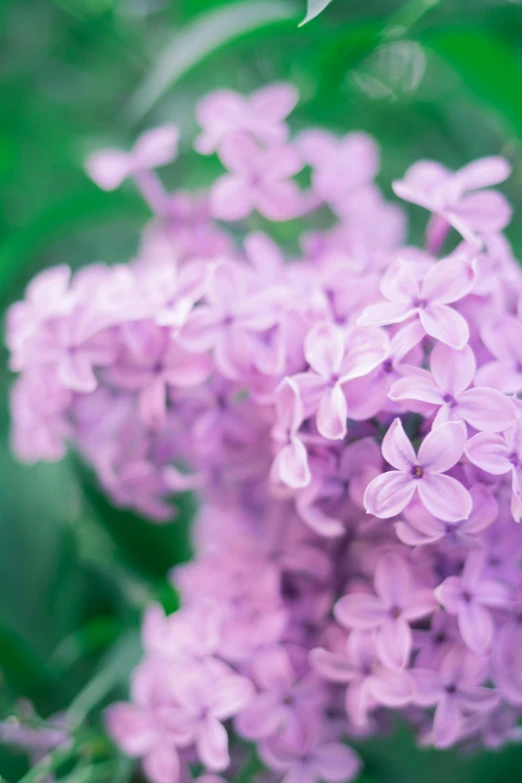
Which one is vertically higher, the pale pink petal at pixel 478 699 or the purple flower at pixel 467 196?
the purple flower at pixel 467 196

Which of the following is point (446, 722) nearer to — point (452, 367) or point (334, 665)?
point (334, 665)

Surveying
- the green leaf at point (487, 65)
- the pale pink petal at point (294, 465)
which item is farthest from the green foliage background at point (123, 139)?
the pale pink petal at point (294, 465)

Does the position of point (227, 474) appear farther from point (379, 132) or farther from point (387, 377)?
point (379, 132)

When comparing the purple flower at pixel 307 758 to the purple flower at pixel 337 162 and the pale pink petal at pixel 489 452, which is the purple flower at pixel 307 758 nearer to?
the pale pink petal at pixel 489 452

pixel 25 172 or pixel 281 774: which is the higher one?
pixel 25 172

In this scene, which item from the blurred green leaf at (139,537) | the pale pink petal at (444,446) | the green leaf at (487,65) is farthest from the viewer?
the blurred green leaf at (139,537)

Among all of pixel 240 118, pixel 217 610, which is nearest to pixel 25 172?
pixel 240 118
